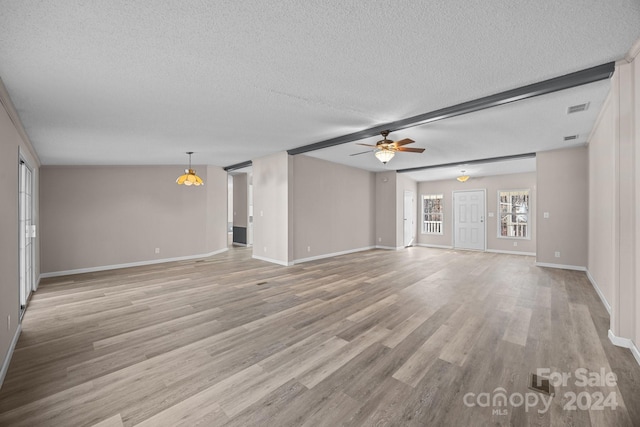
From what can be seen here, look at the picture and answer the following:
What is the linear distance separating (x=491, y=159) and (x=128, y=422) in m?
8.05

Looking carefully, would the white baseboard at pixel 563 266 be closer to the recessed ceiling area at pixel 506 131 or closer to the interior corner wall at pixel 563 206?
the interior corner wall at pixel 563 206

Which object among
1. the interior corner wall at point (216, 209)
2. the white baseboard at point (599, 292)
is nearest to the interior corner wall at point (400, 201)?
the white baseboard at point (599, 292)

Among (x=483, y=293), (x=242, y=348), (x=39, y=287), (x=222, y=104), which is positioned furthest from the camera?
(x=39, y=287)

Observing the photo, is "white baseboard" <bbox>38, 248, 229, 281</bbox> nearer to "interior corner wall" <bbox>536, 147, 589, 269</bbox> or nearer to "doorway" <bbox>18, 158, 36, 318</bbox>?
"doorway" <bbox>18, 158, 36, 318</bbox>

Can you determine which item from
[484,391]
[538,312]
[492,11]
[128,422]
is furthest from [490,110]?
[128,422]

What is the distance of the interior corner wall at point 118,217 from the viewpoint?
5.88 meters

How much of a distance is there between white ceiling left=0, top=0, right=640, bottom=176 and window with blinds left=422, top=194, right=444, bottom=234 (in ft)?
20.4

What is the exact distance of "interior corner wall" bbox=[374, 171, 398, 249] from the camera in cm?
931

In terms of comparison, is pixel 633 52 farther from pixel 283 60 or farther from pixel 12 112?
pixel 12 112

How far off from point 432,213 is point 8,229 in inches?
433

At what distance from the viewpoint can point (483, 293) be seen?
4.30m

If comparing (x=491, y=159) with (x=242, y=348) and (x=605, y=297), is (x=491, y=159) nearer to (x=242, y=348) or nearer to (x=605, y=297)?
(x=605, y=297)

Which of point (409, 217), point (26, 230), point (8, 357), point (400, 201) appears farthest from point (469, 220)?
point (26, 230)

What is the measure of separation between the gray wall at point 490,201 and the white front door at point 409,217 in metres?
0.48
